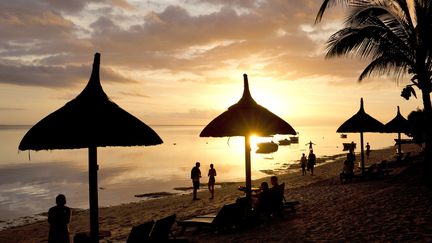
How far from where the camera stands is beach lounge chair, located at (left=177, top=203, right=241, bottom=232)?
8.80m

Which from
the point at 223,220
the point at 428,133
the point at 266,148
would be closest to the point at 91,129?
the point at 223,220

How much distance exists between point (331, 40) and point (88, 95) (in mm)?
9913

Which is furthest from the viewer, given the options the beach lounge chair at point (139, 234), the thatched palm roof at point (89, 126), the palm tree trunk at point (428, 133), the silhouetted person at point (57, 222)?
the palm tree trunk at point (428, 133)

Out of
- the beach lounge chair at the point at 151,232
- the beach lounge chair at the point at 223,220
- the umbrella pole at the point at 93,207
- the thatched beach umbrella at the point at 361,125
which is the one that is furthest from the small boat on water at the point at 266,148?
the umbrella pole at the point at 93,207

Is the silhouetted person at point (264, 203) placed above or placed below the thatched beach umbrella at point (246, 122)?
below

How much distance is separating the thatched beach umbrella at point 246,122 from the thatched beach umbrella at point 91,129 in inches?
140

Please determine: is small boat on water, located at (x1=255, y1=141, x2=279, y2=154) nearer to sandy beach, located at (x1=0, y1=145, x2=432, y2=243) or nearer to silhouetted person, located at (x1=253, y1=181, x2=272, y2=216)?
sandy beach, located at (x1=0, y1=145, x2=432, y2=243)

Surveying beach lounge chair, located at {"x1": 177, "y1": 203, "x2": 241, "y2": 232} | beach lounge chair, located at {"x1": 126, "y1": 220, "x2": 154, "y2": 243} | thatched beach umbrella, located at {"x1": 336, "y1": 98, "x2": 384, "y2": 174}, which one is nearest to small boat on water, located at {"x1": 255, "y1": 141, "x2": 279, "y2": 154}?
thatched beach umbrella, located at {"x1": 336, "y1": 98, "x2": 384, "y2": 174}

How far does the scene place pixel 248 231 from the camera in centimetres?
907

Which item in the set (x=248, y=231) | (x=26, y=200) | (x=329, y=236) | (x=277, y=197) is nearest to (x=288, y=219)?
(x=277, y=197)

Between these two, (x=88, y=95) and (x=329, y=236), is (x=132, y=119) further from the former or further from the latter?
(x=329, y=236)

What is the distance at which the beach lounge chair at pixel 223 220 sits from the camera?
8.80m

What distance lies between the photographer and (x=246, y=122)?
30.6 feet

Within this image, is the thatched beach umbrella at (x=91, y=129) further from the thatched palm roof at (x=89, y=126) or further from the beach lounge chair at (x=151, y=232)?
the beach lounge chair at (x=151, y=232)
